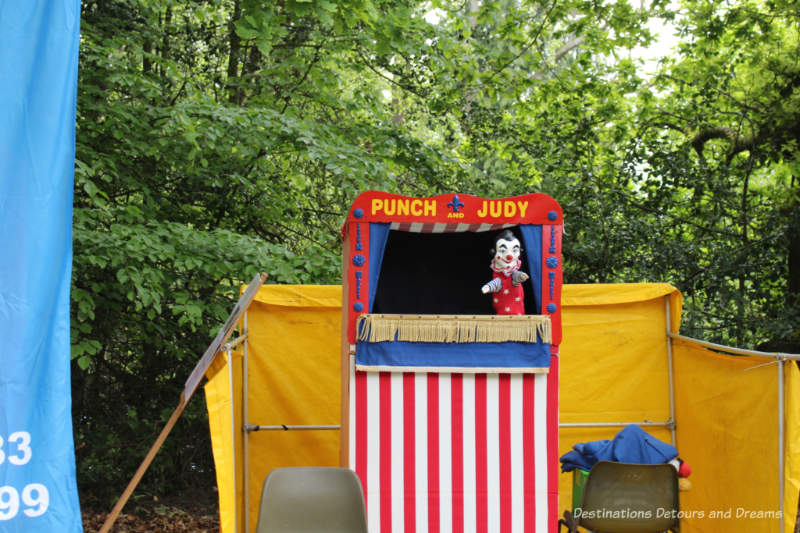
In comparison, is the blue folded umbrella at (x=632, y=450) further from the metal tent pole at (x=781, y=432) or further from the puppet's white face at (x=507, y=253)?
the puppet's white face at (x=507, y=253)

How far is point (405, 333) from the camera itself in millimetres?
3947

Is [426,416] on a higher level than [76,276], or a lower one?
lower

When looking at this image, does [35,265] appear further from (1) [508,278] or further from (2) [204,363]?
(1) [508,278]

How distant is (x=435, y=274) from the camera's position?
4.84 metres

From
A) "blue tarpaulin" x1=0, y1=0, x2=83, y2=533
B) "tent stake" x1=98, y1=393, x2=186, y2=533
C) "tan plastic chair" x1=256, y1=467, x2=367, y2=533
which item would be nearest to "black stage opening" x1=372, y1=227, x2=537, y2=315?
"tan plastic chair" x1=256, y1=467, x2=367, y2=533

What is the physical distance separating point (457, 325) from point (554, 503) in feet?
3.89

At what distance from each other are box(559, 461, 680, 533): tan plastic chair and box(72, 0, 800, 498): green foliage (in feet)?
9.73

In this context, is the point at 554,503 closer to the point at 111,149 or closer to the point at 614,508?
the point at 614,508

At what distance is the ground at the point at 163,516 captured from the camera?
6430mm

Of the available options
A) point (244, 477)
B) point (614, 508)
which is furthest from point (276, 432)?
point (614, 508)

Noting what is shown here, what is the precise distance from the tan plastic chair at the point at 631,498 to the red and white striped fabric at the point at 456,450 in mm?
422

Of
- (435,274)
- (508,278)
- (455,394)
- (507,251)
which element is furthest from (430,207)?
(455,394)

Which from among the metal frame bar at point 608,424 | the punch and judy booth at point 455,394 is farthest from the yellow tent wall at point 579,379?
the punch and judy booth at point 455,394

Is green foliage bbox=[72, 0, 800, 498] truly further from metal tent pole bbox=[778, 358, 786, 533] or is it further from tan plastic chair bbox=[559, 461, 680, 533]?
metal tent pole bbox=[778, 358, 786, 533]
